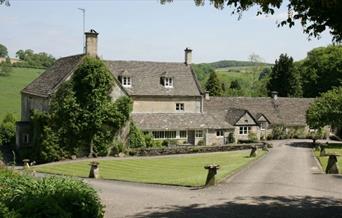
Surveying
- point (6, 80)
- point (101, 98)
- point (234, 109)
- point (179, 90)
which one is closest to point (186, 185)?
point (101, 98)

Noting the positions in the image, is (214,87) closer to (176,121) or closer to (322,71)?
(322,71)

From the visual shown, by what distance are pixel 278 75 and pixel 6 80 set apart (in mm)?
55897

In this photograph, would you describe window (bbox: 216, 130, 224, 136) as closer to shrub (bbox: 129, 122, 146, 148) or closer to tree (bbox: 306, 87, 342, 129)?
tree (bbox: 306, 87, 342, 129)

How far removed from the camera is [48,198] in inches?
437

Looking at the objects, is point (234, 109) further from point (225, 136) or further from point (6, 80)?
point (6, 80)

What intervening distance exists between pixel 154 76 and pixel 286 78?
39.4m

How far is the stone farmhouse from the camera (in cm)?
4669

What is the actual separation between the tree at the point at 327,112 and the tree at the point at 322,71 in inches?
1257

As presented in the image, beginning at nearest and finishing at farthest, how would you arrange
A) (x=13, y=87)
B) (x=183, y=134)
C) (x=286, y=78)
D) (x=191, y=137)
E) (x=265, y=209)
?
(x=265, y=209) → (x=183, y=134) → (x=191, y=137) → (x=286, y=78) → (x=13, y=87)

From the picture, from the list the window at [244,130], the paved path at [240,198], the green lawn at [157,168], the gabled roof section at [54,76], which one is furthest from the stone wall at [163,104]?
the paved path at [240,198]

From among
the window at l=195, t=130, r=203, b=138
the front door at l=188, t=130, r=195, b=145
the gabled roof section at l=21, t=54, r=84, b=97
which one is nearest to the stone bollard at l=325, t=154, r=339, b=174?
the gabled roof section at l=21, t=54, r=84, b=97

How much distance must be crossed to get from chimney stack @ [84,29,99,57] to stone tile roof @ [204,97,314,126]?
916 inches

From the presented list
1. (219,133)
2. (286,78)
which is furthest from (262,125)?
(286,78)

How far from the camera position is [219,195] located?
20203 millimetres
